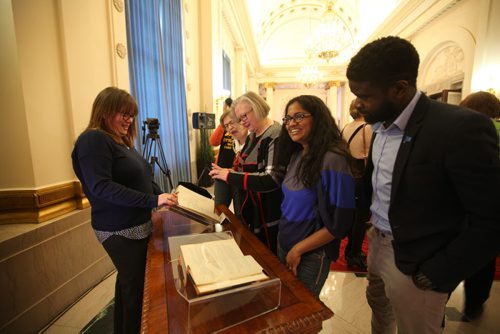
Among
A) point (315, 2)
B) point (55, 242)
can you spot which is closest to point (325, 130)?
point (55, 242)

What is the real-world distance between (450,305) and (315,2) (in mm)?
12018

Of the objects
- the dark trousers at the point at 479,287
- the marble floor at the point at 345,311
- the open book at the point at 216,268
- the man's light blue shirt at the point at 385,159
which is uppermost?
the man's light blue shirt at the point at 385,159

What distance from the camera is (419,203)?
2.71 feet

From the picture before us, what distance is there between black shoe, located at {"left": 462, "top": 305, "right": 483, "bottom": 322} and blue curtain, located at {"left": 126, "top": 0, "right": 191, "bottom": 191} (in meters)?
3.16

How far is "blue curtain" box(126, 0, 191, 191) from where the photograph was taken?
9.91ft

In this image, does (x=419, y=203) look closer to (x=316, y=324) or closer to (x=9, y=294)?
(x=316, y=324)

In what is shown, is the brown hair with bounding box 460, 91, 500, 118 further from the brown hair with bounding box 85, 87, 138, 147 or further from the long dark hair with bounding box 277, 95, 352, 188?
the brown hair with bounding box 85, 87, 138, 147

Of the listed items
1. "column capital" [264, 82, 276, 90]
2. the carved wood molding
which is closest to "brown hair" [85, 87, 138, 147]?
the carved wood molding

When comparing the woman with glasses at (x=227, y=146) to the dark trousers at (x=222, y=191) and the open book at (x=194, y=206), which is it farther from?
the open book at (x=194, y=206)

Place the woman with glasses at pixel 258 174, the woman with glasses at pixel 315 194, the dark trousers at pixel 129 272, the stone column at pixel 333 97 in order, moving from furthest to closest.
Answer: the stone column at pixel 333 97 < the woman with glasses at pixel 258 174 < the dark trousers at pixel 129 272 < the woman with glasses at pixel 315 194

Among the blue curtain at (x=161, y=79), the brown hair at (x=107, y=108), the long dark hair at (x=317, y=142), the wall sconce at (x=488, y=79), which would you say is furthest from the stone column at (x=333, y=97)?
the brown hair at (x=107, y=108)

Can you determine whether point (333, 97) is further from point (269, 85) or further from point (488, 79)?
point (488, 79)

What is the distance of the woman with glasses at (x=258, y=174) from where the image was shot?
1.37 metres

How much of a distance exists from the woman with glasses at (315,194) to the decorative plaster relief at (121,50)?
215cm
